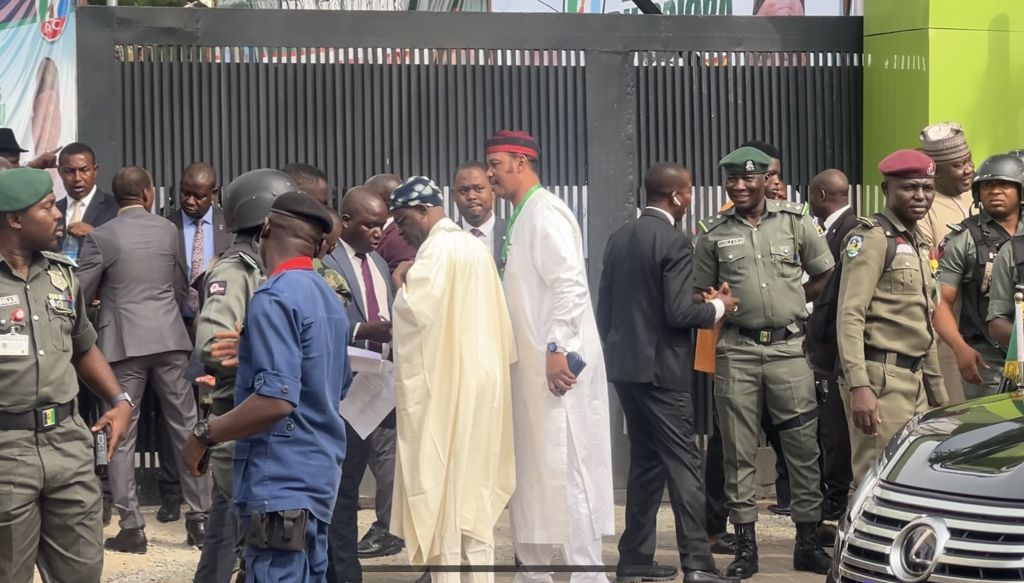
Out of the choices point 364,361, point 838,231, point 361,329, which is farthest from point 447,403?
point 838,231

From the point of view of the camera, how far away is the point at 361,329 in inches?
317

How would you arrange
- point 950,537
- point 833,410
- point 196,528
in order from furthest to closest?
point 833,410 < point 196,528 < point 950,537

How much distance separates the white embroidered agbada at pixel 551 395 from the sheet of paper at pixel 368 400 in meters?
0.68

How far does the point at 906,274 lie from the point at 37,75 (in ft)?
20.3

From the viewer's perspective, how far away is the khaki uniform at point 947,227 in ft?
29.7

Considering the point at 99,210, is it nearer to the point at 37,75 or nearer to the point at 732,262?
the point at 37,75

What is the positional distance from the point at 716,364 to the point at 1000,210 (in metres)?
1.74

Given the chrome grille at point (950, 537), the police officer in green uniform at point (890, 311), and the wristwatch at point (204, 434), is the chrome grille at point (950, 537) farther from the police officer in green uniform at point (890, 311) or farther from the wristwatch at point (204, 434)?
the police officer in green uniform at point (890, 311)

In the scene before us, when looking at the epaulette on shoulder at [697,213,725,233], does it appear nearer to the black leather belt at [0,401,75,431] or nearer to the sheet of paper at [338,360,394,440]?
the sheet of paper at [338,360,394,440]

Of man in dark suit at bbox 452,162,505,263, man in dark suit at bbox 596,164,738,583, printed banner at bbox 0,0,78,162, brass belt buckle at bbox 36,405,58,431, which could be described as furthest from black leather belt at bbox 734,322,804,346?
printed banner at bbox 0,0,78,162

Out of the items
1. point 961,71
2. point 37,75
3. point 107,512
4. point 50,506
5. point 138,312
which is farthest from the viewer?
point 37,75

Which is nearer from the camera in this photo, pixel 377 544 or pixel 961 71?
pixel 377 544

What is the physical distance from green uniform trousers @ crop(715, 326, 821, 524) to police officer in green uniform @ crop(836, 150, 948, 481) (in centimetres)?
34

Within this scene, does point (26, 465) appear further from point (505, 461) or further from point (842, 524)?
point (842, 524)
